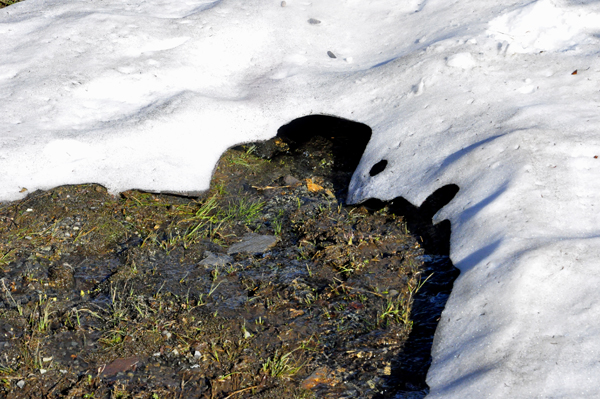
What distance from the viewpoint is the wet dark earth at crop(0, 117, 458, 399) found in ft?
8.13

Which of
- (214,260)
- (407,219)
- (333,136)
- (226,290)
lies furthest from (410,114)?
(226,290)

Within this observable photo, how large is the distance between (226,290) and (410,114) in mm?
2002

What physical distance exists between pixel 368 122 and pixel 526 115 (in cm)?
116

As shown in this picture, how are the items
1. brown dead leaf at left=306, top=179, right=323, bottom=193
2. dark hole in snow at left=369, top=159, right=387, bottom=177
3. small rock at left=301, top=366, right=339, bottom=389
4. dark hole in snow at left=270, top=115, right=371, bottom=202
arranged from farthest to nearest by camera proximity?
dark hole in snow at left=270, top=115, right=371, bottom=202
brown dead leaf at left=306, top=179, right=323, bottom=193
dark hole in snow at left=369, top=159, right=387, bottom=177
small rock at left=301, top=366, right=339, bottom=389

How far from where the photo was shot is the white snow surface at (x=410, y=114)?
8.13 feet

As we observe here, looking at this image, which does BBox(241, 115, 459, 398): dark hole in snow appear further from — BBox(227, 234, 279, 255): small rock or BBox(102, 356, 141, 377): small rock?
BBox(102, 356, 141, 377): small rock

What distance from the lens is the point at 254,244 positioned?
11.2 feet

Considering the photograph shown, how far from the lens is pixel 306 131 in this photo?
4.41 metres

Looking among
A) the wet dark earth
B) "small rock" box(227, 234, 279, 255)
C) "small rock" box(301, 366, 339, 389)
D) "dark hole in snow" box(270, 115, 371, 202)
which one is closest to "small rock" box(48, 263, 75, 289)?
the wet dark earth

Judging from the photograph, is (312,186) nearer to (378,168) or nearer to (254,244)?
(378,168)

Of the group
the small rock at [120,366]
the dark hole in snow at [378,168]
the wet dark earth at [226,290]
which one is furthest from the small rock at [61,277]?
the dark hole in snow at [378,168]

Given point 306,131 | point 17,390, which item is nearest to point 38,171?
point 17,390

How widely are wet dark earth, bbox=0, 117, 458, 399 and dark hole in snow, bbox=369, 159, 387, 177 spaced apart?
0.23 m

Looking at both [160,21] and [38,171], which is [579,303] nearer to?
[38,171]
